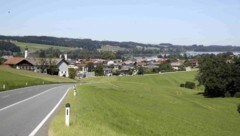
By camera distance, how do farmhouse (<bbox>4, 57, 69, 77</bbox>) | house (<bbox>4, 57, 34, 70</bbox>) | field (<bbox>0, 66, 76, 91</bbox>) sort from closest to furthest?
field (<bbox>0, 66, 76, 91</bbox>), house (<bbox>4, 57, 34, 70</bbox>), farmhouse (<bbox>4, 57, 69, 77</bbox>)

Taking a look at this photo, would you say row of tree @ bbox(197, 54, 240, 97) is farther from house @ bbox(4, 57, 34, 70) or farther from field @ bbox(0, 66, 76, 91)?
house @ bbox(4, 57, 34, 70)

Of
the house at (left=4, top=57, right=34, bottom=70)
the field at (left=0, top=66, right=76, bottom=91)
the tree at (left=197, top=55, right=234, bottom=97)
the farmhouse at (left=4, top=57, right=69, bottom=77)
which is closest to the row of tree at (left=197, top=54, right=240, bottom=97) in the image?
the tree at (left=197, top=55, right=234, bottom=97)

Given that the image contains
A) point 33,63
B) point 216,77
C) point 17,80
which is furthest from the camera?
point 33,63

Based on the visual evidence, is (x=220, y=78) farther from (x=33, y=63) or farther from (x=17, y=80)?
(x=33, y=63)

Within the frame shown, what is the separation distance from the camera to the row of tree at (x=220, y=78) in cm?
8919

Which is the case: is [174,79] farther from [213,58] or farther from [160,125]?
[160,125]

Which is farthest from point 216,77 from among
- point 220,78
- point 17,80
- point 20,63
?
point 20,63

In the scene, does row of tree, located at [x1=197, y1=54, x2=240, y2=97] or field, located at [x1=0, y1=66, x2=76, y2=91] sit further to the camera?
row of tree, located at [x1=197, y1=54, x2=240, y2=97]

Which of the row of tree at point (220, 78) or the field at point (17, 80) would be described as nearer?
the field at point (17, 80)

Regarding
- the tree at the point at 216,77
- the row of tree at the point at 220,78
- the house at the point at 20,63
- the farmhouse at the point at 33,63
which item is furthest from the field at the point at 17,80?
the house at the point at 20,63

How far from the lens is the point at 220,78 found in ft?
295

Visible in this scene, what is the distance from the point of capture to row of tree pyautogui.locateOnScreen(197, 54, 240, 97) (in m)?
89.2

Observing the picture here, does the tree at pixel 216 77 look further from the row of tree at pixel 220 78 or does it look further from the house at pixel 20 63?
the house at pixel 20 63

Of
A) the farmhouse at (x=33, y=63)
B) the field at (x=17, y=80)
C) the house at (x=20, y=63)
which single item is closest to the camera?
the field at (x=17, y=80)
